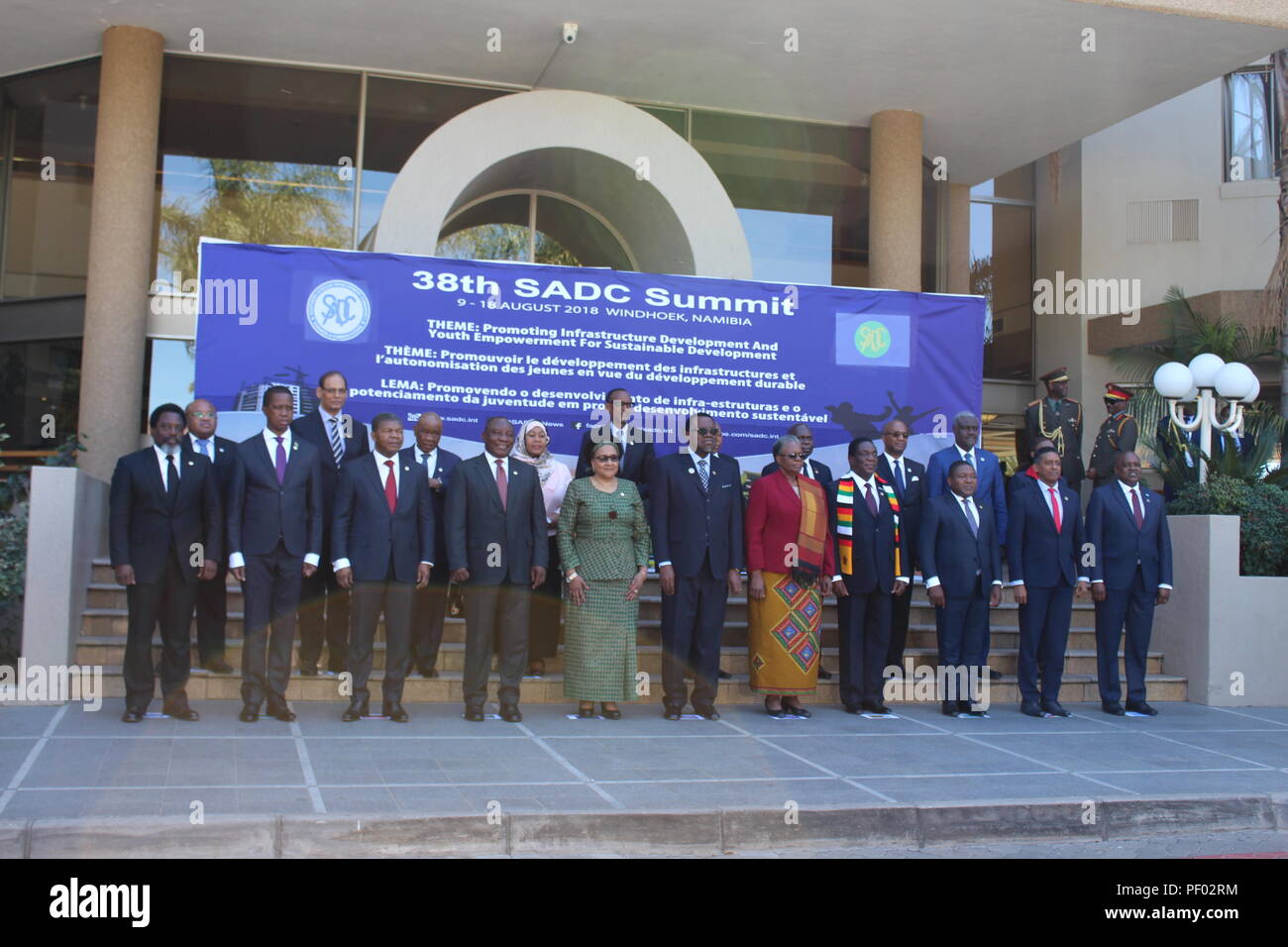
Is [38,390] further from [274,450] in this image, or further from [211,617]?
[274,450]

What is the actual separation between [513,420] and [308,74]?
5.48m

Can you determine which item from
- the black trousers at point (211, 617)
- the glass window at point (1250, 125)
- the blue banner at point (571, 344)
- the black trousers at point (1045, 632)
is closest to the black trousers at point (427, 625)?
the black trousers at point (211, 617)

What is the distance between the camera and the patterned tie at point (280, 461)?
8.21 metres

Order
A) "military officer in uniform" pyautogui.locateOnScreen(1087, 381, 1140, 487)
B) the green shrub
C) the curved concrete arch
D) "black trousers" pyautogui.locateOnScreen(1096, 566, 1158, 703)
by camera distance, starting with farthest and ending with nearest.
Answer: the curved concrete arch, "military officer in uniform" pyautogui.locateOnScreen(1087, 381, 1140, 487), the green shrub, "black trousers" pyautogui.locateOnScreen(1096, 566, 1158, 703)

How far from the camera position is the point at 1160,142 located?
18.3 meters

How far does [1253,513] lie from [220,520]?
8.56 metres

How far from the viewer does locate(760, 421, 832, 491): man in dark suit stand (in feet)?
31.4

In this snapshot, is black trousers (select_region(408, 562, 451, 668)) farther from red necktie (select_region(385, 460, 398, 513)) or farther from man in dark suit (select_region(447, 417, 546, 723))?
red necktie (select_region(385, 460, 398, 513))

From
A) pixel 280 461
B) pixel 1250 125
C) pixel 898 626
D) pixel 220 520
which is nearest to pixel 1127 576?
pixel 898 626

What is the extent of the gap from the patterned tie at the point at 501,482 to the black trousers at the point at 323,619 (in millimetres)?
1342

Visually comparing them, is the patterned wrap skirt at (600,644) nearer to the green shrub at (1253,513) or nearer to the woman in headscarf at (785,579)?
the woman in headscarf at (785,579)

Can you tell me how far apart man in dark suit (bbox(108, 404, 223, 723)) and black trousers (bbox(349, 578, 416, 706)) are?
3.21 ft

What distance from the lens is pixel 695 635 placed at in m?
8.92

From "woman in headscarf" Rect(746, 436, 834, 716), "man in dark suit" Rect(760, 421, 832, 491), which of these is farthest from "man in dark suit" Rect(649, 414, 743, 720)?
"man in dark suit" Rect(760, 421, 832, 491)
